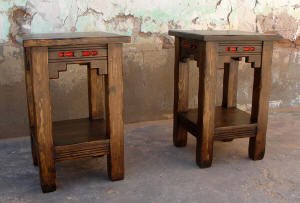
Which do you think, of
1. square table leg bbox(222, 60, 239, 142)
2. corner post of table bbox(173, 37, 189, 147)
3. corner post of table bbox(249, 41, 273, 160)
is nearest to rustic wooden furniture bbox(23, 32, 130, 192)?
corner post of table bbox(173, 37, 189, 147)

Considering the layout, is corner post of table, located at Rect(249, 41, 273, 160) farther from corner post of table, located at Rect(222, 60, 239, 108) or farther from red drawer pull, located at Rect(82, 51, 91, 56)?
red drawer pull, located at Rect(82, 51, 91, 56)

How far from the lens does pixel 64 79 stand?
2656 millimetres

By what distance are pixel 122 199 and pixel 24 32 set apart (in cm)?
142

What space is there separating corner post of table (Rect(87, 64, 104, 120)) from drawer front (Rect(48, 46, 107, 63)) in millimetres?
422

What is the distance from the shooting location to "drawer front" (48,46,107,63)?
1.68 meters

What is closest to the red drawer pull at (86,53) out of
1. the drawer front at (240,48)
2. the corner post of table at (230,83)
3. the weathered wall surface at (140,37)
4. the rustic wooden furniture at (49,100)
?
the rustic wooden furniture at (49,100)

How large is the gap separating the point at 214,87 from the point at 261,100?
34 centimetres

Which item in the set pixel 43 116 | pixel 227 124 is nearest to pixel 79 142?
pixel 43 116

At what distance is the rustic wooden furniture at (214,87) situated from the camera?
198 cm

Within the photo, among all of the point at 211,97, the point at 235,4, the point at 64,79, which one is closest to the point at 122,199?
the point at 211,97

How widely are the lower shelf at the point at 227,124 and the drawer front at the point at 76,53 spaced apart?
2.52 ft

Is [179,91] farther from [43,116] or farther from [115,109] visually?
[43,116]

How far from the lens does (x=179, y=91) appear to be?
2.36m

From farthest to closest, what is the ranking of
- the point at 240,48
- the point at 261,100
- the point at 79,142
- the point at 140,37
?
the point at 140,37
the point at 261,100
the point at 240,48
the point at 79,142
